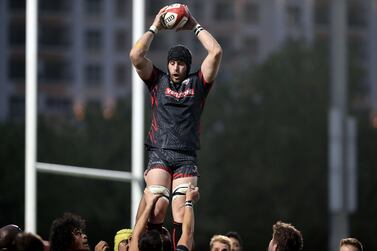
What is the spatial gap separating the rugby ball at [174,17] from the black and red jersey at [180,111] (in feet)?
1.75

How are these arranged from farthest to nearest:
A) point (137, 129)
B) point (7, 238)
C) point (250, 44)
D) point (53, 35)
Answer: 1. point (53, 35)
2. point (250, 44)
3. point (137, 129)
4. point (7, 238)

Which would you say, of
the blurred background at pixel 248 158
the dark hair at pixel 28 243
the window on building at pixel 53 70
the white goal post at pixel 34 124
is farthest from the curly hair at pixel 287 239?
the window on building at pixel 53 70

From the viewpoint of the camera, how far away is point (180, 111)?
11.6m

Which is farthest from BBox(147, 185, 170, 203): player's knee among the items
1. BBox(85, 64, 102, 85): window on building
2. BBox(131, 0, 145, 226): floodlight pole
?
BBox(85, 64, 102, 85): window on building

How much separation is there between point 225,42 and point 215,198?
128ft

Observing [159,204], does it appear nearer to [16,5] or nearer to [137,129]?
[137,129]

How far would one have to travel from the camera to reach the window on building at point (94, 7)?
360 ft

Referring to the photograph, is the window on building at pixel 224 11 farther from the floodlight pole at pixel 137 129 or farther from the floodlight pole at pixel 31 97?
the floodlight pole at pixel 31 97

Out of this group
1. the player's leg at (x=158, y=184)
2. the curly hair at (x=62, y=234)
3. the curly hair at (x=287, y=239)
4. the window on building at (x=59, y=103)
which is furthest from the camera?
the window on building at (x=59, y=103)

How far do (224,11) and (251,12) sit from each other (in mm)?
2470

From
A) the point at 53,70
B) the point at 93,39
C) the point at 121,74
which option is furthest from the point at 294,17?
the point at 53,70

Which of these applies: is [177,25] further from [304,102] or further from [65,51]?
[65,51]

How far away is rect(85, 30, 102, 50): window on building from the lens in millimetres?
108188

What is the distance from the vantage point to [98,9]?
110250 millimetres
